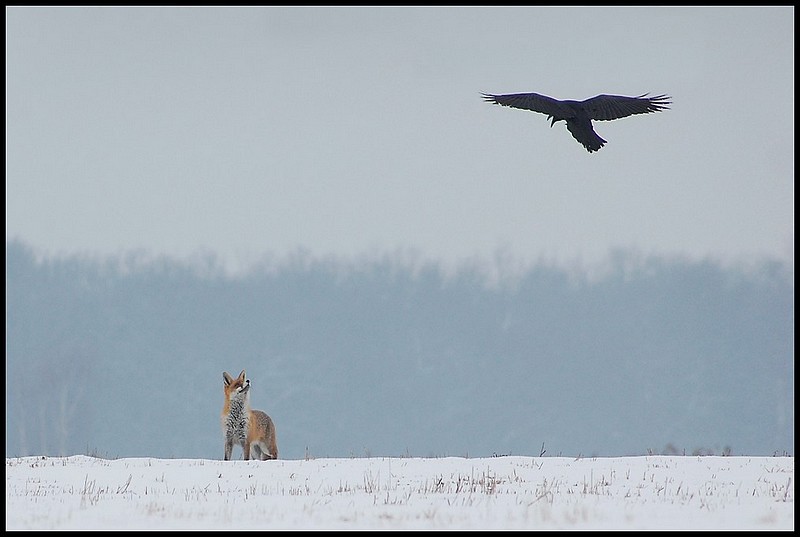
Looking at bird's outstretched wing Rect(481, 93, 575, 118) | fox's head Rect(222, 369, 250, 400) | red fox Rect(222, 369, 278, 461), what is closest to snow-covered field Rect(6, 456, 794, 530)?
red fox Rect(222, 369, 278, 461)

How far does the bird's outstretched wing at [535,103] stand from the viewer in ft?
51.8

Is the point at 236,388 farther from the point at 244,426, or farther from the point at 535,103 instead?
the point at 535,103

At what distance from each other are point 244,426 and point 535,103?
6.39 metres

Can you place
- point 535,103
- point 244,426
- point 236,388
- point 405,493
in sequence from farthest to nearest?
point 236,388 → point 244,426 → point 535,103 → point 405,493

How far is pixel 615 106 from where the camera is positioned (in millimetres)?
16469

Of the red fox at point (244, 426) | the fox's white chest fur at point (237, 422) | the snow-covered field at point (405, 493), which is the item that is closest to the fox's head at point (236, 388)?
the red fox at point (244, 426)

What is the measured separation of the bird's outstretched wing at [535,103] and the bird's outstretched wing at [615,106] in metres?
0.31

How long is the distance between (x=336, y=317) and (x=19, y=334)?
89.8 feet

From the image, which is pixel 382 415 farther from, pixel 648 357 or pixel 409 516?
pixel 409 516

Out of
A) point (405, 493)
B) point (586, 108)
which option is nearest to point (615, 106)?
point (586, 108)

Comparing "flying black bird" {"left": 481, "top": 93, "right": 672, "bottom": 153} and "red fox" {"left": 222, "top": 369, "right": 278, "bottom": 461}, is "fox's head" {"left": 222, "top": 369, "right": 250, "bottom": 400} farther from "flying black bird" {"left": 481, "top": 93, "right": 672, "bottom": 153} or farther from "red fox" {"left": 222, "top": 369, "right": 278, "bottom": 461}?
"flying black bird" {"left": 481, "top": 93, "right": 672, "bottom": 153}

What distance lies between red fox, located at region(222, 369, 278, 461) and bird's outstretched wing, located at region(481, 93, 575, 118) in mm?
5844

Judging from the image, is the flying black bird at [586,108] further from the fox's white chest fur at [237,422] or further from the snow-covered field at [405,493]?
the fox's white chest fur at [237,422]

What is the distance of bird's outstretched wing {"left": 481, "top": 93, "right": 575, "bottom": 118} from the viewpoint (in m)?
15.8
